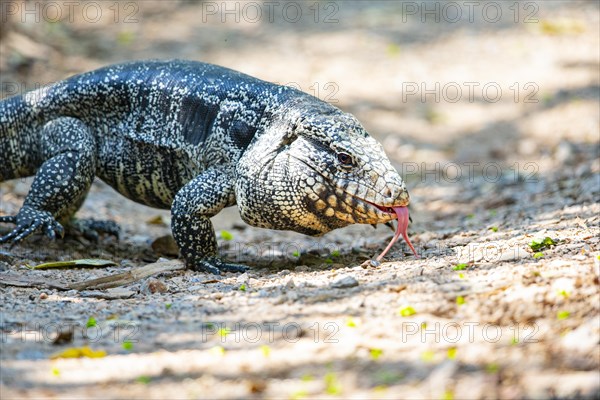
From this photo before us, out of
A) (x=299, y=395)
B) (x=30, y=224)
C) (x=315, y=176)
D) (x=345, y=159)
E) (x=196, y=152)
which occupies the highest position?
(x=196, y=152)

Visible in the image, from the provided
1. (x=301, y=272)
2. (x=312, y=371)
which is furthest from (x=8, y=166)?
(x=312, y=371)

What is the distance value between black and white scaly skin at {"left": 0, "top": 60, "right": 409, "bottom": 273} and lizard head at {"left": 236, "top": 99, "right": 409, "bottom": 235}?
0.4 inches

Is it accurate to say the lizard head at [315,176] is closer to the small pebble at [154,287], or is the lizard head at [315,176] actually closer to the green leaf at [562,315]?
the small pebble at [154,287]

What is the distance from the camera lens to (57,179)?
28.2ft

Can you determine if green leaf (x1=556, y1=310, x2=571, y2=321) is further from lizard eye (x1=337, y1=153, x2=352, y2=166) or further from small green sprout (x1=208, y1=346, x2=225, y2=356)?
lizard eye (x1=337, y1=153, x2=352, y2=166)

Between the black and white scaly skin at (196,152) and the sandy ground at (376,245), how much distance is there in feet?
1.88

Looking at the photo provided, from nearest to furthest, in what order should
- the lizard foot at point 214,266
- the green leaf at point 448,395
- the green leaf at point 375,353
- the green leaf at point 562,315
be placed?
the green leaf at point 448,395
the green leaf at point 375,353
the green leaf at point 562,315
the lizard foot at point 214,266

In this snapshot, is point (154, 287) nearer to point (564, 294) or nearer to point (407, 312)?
point (407, 312)

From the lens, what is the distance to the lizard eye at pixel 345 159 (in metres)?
7.41

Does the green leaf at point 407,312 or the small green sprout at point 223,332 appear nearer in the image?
the small green sprout at point 223,332

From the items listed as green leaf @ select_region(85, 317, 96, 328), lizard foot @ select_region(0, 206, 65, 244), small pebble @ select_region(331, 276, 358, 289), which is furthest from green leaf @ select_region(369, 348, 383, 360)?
lizard foot @ select_region(0, 206, 65, 244)

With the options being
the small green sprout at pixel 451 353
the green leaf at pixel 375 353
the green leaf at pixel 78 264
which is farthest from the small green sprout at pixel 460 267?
the green leaf at pixel 78 264

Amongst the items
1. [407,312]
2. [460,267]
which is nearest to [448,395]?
[407,312]

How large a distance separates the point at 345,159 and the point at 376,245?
7.10 ft
